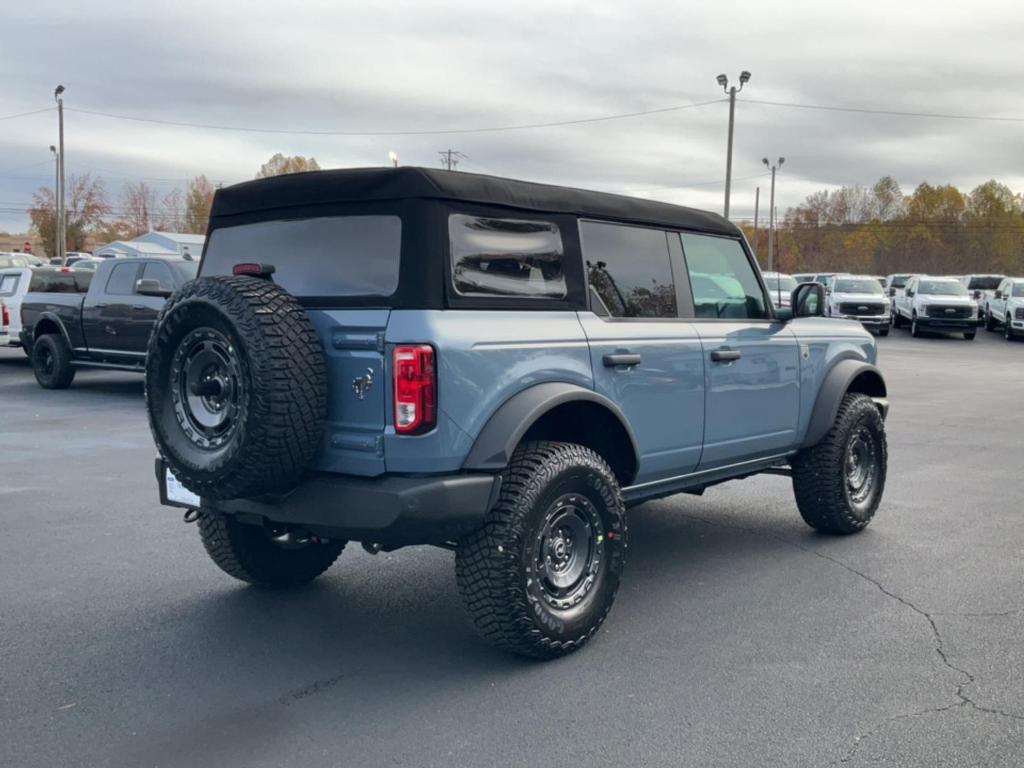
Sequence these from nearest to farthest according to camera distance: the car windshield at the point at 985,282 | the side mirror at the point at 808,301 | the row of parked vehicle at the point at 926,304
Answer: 1. the side mirror at the point at 808,301
2. the row of parked vehicle at the point at 926,304
3. the car windshield at the point at 985,282

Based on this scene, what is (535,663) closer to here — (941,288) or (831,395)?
(831,395)

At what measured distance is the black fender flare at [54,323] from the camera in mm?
14773

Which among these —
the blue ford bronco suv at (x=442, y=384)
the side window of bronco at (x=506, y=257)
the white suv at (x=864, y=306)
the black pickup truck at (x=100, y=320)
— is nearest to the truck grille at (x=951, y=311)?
the white suv at (x=864, y=306)

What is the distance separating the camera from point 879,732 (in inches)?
143

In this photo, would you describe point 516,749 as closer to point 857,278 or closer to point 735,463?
point 735,463

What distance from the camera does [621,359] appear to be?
4777mm

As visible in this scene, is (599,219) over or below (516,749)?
over

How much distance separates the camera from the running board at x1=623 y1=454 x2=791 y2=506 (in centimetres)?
516

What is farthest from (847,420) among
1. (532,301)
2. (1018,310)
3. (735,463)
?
(1018,310)

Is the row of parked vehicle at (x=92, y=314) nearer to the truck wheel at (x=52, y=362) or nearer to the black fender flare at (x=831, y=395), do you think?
the truck wheel at (x=52, y=362)

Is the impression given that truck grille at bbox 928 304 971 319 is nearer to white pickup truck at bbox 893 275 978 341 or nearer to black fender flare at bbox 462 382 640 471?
white pickup truck at bbox 893 275 978 341

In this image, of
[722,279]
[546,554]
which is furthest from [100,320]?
[546,554]

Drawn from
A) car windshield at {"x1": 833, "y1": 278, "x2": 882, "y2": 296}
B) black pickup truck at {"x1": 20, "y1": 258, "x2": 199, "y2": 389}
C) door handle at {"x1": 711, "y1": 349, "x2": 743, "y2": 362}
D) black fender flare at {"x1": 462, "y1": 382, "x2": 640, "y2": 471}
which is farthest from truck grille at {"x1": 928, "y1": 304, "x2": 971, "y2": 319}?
black fender flare at {"x1": 462, "y1": 382, "x2": 640, "y2": 471}

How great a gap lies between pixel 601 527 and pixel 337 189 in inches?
73.5
